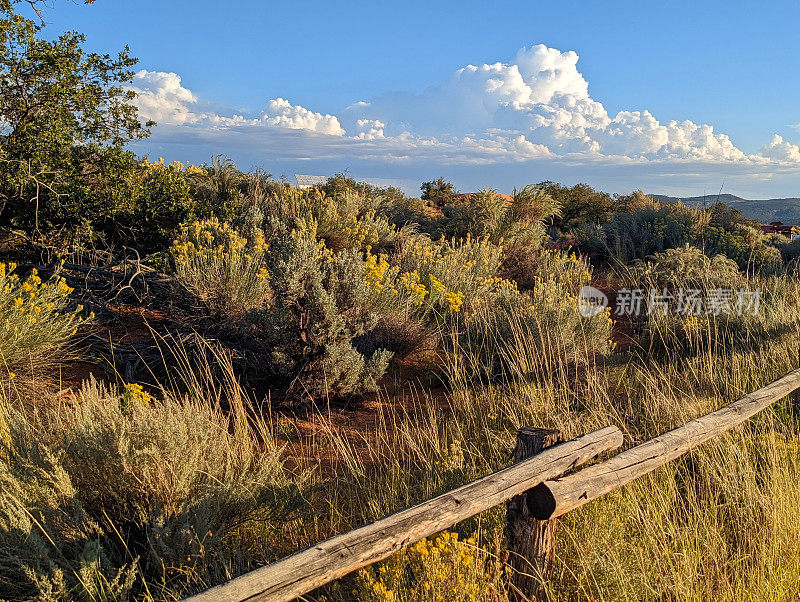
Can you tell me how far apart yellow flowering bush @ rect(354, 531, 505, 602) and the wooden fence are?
185mm

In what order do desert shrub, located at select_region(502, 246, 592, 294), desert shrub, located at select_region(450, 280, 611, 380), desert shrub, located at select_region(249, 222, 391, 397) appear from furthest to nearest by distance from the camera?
1. desert shrub, located at select_region(502, 246, 592, 294)
2. desert shrub, located at select_region(450, 280, 611, 380)
3. desert shrub, located at select_region(249, 222, 391, 397)

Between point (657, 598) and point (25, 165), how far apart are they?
30.3 feet

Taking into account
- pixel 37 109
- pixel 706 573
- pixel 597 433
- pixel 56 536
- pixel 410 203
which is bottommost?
pixel 706 573

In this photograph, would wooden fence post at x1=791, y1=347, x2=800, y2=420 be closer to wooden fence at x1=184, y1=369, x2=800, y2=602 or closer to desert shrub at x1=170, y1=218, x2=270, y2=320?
wooden fence at x1=184, y1=369, x2=800, y2=602

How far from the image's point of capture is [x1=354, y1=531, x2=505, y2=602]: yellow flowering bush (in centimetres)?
255

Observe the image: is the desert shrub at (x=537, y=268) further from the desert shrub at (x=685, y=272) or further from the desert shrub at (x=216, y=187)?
the desert shrub at (x=216, y=187)

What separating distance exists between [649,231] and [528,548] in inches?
544

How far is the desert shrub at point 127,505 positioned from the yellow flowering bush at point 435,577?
0.63m

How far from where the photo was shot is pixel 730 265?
12.0 m

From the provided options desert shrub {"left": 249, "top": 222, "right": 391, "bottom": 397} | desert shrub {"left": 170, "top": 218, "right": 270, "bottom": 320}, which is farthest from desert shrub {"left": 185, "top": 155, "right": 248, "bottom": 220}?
desert shrub {"left": 249, "top": 222, "right": 391, "bottom": 397}

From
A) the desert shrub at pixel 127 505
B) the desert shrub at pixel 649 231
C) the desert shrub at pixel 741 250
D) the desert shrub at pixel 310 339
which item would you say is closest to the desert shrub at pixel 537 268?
the desert shrub at pixel 649 231

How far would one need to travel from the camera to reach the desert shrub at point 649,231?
14562mm

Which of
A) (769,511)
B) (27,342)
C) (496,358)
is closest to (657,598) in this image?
(769,511)

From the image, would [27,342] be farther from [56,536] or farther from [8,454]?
[56,536]
